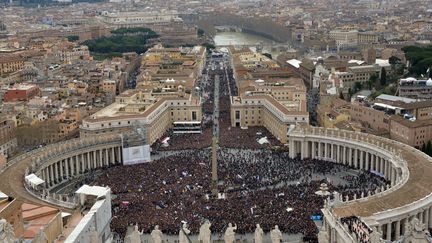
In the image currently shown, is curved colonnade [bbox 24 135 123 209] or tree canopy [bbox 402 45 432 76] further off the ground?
tree canopy [bbox 402 45 432 76]

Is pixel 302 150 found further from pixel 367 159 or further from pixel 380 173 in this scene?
pixel 380 173

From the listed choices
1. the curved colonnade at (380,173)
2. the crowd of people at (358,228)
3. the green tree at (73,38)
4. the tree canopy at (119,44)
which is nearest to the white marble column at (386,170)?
the curved colonnade at (380,173)

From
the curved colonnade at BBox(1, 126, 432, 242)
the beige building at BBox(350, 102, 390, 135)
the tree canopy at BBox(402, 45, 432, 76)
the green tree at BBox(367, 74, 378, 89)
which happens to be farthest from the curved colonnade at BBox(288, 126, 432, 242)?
the tree canopy at BBox(402, 45, 432, 76)

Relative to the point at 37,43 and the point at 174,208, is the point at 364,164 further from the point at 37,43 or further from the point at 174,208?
the point at 37,43

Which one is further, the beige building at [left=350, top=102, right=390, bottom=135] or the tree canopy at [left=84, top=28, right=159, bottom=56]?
the tree canopy at [left=84, top=28, right=159, bottom=56]

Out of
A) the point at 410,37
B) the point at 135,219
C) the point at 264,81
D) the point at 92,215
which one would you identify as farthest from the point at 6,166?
the point at 410,37

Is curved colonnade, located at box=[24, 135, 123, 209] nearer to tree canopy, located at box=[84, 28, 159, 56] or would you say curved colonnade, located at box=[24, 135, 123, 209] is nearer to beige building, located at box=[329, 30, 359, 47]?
tree canopy, located at box=[84, 28, 159, 56]

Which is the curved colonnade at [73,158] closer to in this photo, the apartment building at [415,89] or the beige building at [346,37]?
the apartment building at [415,89]

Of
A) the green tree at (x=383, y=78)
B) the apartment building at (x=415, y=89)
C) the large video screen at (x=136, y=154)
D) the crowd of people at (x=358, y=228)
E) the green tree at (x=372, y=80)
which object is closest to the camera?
the crowd of people at (x=358, y=228)
